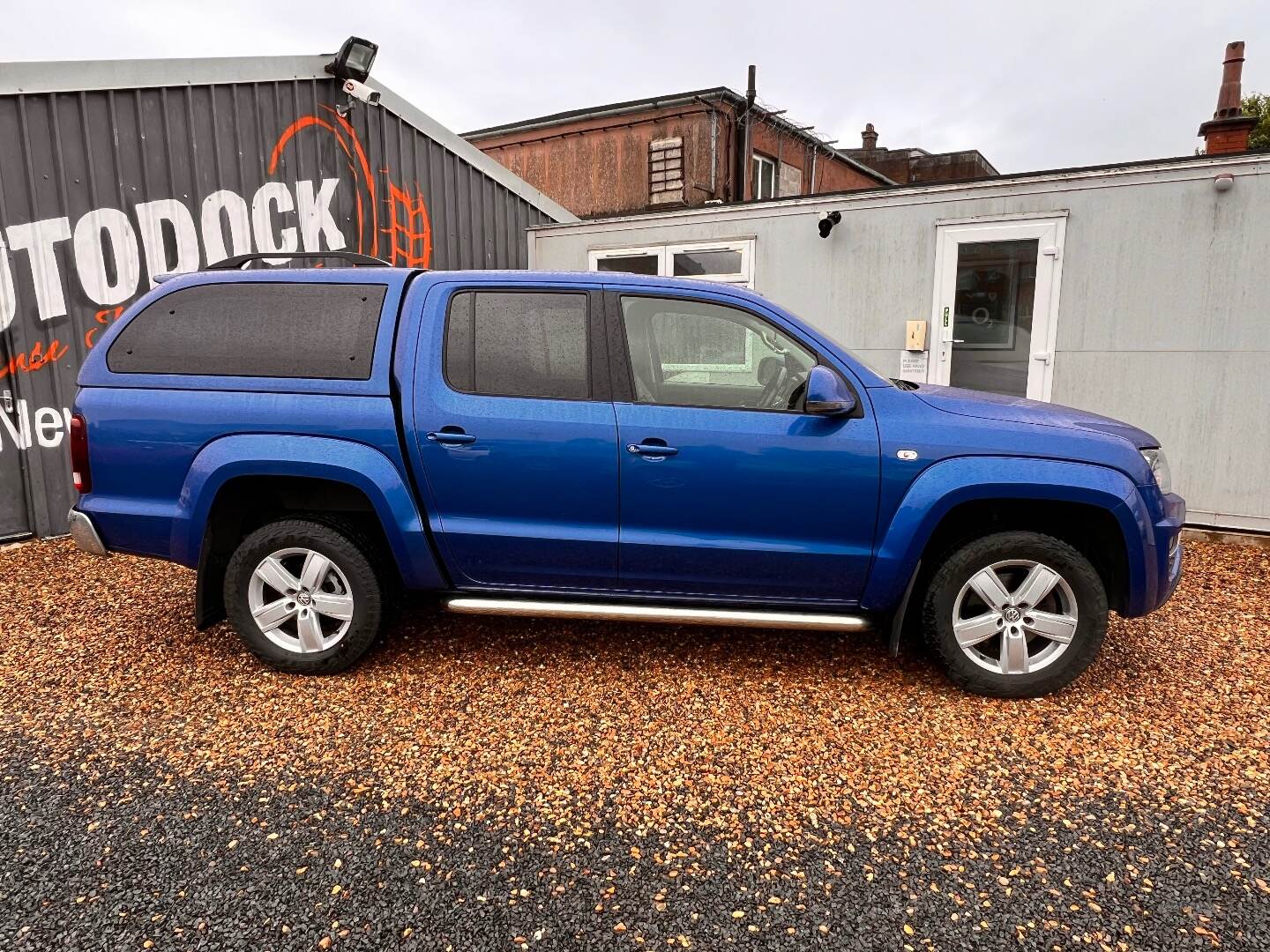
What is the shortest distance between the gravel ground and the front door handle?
3.62ft

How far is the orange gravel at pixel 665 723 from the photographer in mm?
2740

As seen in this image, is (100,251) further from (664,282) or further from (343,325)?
(664,282)

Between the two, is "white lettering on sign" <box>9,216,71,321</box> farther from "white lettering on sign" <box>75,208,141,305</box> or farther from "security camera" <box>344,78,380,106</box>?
"security camera" <box>344,78,380,106</box>

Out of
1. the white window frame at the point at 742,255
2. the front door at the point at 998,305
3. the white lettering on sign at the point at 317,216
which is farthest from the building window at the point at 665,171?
the front door at the point at 998,305

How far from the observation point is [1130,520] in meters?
3.27

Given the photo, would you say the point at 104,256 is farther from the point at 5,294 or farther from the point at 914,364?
the point at 914,364

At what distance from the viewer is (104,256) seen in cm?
624

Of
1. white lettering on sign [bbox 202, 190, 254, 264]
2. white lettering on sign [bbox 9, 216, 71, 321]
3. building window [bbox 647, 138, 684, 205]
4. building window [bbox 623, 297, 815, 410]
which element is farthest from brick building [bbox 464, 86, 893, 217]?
building window [bbox 623, 297, 815, 410]

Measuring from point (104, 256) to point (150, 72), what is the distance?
1.52 m

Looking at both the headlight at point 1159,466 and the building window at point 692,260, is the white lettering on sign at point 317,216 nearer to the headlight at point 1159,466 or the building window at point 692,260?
the building window at point 692,260

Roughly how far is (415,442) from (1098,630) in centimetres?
308

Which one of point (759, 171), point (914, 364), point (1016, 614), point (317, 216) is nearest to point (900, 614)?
point (1016, 614)

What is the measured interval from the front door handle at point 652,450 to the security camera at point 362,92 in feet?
20.4

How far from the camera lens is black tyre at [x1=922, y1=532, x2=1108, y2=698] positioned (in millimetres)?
3346
